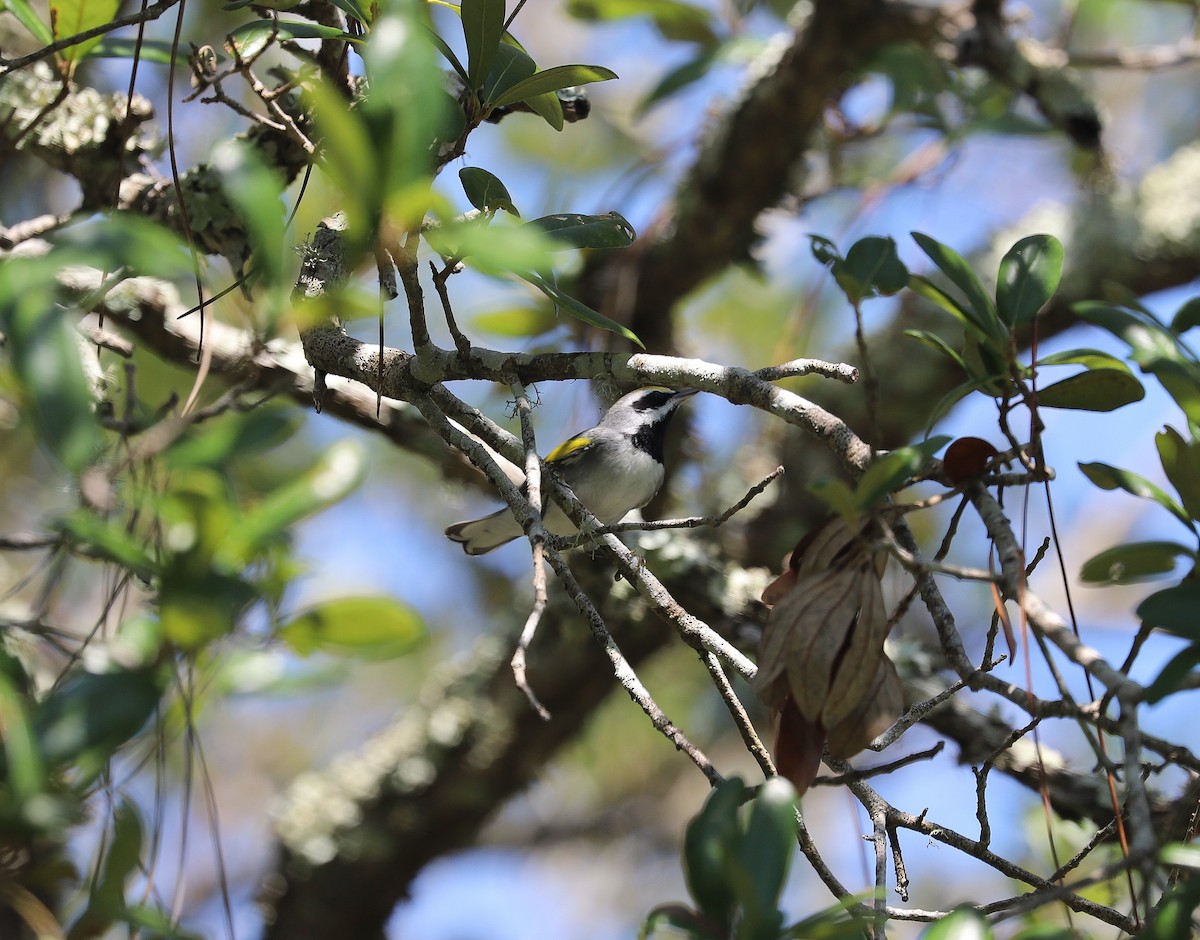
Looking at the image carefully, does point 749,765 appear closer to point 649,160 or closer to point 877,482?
point 649,160

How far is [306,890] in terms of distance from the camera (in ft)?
13.4

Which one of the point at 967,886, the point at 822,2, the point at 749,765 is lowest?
the point at 967,886

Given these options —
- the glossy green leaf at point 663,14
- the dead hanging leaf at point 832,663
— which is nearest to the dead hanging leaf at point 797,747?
the dead hanging leaf at point 832,663

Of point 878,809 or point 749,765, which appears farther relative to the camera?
point 749,765

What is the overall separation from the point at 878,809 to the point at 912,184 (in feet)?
→ 10.7

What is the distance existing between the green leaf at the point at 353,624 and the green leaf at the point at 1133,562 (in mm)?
995

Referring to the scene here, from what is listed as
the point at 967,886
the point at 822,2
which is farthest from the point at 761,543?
the point at 967,886

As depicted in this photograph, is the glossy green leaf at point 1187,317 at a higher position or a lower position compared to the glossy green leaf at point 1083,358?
higher

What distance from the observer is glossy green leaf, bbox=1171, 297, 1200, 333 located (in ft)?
5.21

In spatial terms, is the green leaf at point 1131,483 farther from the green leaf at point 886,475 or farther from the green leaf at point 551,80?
the green leaf at point 551,80

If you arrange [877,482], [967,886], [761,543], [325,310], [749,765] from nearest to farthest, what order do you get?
[325,310] → [877,482] → [761,543] → [749,765] → [967,886]

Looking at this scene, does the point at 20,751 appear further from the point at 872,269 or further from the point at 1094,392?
the point at 1094,392

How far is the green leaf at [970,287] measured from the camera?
141 centimetres

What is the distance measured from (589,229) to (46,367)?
2.69 feet
